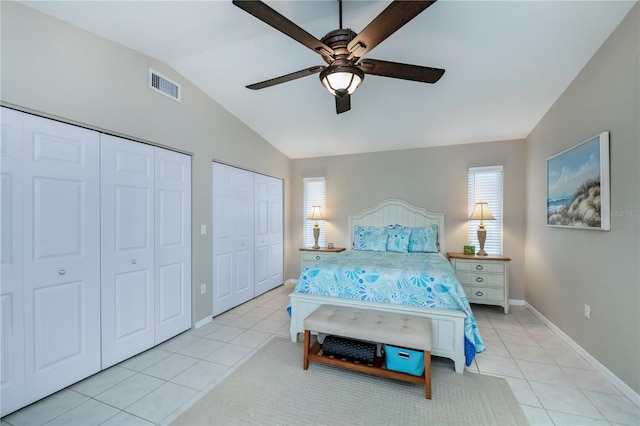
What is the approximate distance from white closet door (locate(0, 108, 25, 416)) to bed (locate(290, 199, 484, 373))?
2075 mm

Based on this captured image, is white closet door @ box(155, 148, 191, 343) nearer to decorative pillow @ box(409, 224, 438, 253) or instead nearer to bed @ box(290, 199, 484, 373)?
bed @ box(290, 199, 484, 373)

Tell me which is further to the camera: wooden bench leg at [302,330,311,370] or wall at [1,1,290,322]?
wooden bench leg at [302,330,311,370]

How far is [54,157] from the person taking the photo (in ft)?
6.76

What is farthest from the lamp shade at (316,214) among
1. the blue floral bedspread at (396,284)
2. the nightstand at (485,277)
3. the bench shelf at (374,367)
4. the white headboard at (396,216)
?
the bench shelf at (374,367)

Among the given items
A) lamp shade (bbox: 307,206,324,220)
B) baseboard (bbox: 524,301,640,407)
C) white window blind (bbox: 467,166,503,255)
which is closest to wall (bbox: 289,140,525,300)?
white window blind (bbox: 467,166,503,255)

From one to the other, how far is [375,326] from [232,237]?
2506 millimetres

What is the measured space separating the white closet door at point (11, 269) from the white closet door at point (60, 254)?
38 millimetres

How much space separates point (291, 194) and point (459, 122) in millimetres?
3129

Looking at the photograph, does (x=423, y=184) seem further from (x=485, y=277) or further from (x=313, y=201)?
(x=313, y=201)

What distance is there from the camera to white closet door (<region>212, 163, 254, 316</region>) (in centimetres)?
Answer: 366

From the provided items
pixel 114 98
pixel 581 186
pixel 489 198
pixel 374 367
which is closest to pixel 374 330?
pixel 374 367

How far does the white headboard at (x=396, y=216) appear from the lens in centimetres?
442

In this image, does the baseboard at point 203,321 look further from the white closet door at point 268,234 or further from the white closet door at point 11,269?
the white closet door at point 11,269

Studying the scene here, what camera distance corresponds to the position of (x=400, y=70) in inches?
76.4
